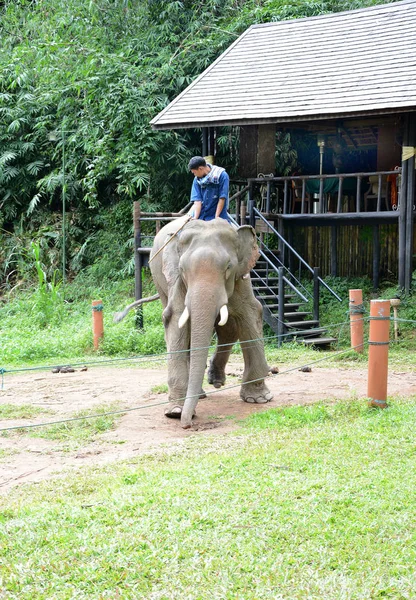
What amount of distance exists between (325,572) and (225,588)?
551mm

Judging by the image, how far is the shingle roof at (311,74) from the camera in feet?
49.8

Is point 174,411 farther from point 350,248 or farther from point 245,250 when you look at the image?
point 350,248

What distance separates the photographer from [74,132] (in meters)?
22.5

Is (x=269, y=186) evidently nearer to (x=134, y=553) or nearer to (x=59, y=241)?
(x=59, y=241)

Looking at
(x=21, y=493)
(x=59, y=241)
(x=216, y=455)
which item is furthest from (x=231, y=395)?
(x=59, y=241)

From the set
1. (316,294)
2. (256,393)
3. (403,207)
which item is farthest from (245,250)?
(403,207)

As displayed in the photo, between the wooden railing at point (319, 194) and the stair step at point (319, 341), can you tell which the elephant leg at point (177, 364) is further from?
the wooden railing at point (319, 194)

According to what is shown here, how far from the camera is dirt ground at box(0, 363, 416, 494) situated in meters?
6.93

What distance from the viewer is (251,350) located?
910 centimetres

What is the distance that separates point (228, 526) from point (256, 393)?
4236 mm

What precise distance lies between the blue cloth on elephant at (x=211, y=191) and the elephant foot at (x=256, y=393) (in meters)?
1.88

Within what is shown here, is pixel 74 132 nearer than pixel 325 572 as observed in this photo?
No

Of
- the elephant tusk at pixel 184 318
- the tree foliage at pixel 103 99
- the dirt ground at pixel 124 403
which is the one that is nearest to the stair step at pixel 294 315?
the dirt ground at pixel 124 403

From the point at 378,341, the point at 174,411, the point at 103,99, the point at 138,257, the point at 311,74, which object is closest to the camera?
the point at 378,341
